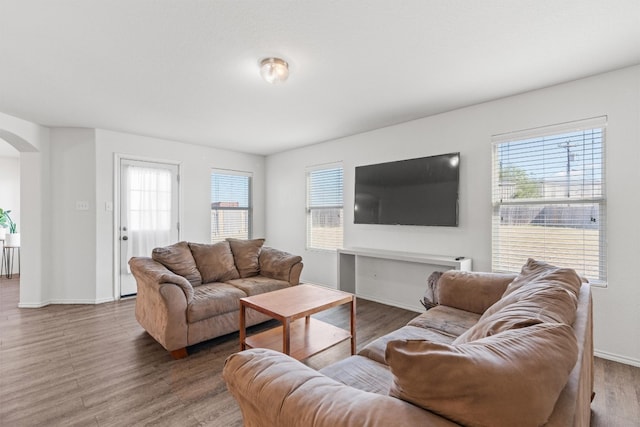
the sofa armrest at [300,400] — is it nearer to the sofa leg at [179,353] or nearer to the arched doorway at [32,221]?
the sofa leg at [179,353]

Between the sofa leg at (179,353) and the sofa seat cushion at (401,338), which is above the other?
the sofa seat cushion at (401,338)

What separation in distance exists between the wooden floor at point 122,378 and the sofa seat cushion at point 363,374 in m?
0.79

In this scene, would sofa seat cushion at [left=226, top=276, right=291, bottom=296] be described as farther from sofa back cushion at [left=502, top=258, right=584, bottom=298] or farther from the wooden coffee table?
sofa back cushion at [left=502, top=258, right=584, bottom=298]

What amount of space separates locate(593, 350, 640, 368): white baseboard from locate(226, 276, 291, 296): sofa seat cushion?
293cm

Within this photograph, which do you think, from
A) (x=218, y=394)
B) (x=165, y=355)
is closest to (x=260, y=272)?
(x=165, y=355)

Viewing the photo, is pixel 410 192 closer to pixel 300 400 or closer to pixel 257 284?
pixel 257 284

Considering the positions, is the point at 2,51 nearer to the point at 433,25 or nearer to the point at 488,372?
the point at 433,25

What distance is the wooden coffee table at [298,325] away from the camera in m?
2.16

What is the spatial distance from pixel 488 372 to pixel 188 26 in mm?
2314

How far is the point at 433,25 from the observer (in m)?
1.87

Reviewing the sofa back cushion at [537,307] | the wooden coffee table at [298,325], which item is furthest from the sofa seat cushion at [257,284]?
the sofa back cushion at [537,307]

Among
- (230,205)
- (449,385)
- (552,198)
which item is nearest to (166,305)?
(449,385)

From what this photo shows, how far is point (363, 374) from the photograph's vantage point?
1.45 metres

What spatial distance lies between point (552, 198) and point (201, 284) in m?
3.62
